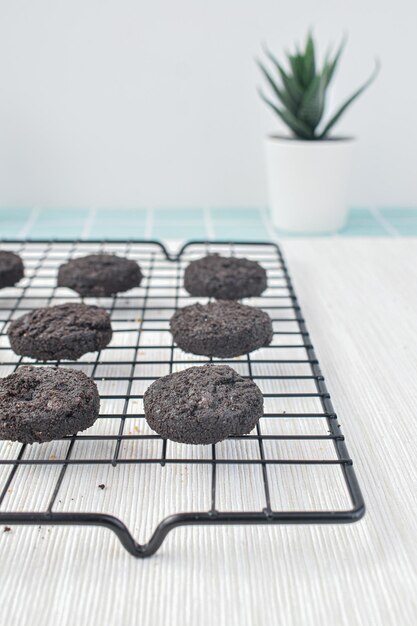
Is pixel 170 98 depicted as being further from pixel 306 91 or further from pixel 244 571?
pixel 244 571

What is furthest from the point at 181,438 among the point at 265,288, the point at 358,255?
the point at 358,255

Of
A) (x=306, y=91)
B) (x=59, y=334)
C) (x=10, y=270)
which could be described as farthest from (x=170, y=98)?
(x=59, y=334)

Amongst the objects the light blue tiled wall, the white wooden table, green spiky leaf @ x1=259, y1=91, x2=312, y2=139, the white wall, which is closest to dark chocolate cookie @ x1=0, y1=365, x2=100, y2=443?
the white wooden table

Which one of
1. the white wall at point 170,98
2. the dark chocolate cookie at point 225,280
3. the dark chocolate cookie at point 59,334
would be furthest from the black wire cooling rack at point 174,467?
the white wall at point 170,98

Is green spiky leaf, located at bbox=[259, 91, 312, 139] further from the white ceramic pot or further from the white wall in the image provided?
the white wall

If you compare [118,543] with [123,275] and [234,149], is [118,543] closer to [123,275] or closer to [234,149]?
[123,275]
